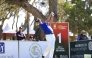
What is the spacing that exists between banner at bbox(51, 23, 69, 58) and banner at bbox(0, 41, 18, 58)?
6.57 feet

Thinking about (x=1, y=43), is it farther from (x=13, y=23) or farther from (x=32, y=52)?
(x=13, y=23)

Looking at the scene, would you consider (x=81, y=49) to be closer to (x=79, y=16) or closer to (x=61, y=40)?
(x=61, y=40)

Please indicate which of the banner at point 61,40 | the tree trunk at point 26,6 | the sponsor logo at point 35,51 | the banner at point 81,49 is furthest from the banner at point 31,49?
the tree trunk at point 26,6

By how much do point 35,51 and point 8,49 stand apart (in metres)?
1.34

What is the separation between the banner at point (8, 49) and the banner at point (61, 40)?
2003 millimetres

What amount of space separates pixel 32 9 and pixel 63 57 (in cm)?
913

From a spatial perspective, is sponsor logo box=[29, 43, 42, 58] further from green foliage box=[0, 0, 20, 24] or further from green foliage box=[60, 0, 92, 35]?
green foliage box=[60, 0, 92, 35]

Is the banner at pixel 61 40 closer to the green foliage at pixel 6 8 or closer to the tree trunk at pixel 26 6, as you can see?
the tree trunk at pixel 26 6

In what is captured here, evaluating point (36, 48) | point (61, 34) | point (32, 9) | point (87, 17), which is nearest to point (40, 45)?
point (36, 48)

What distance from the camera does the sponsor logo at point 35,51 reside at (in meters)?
13.8

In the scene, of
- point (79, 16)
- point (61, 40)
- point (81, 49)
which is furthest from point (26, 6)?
point (79, 16)

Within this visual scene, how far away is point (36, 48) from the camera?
45.2ft

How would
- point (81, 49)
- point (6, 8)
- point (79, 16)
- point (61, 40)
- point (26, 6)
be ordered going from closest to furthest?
point (81, 49) < point (61, 40) < point (26, 6) < point (6, 8) < point (79, 16)

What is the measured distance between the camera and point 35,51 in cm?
1382
